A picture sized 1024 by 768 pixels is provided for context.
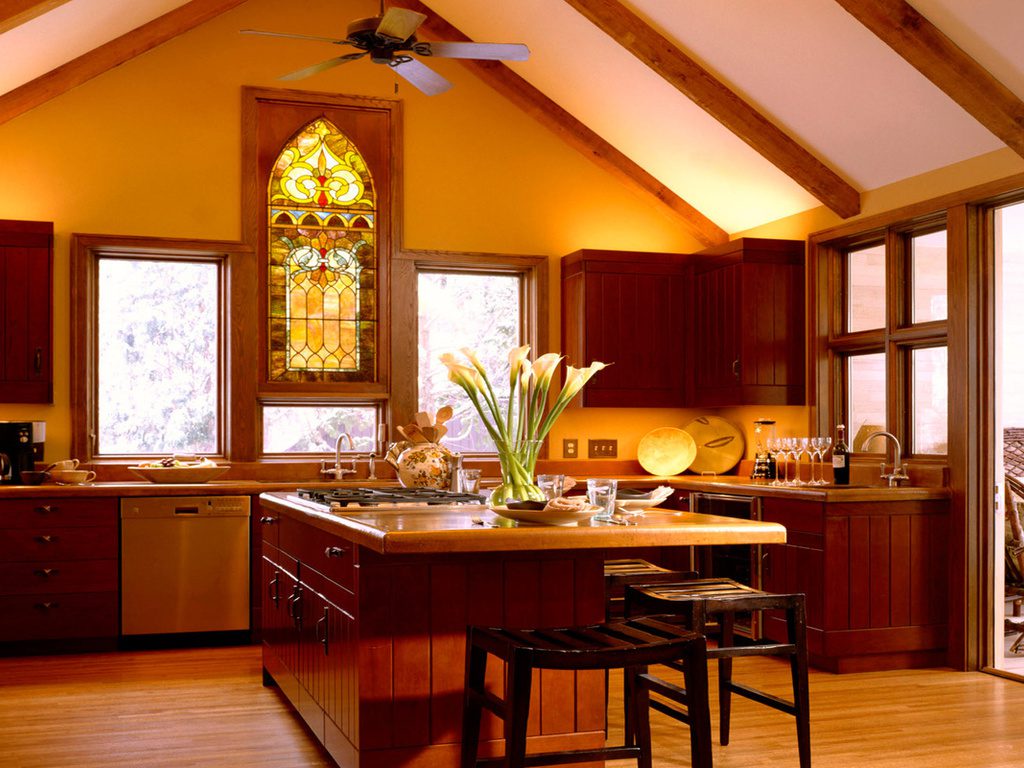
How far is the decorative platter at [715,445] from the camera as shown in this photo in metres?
7.11

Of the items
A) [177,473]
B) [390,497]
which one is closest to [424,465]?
[390,497]

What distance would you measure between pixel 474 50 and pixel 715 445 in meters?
3.54

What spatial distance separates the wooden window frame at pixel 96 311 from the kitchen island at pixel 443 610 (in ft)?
10.0

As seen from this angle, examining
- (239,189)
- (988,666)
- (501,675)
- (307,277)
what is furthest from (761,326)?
(501,675)

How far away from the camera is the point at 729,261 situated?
664 centimetres

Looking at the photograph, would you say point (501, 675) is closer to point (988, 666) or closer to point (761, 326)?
point (988, 666)

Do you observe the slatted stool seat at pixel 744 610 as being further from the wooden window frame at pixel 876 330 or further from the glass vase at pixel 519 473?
the wooden window frame at pixel 876 330

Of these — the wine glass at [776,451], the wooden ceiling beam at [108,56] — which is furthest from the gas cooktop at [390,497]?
the wooden ceiling beam at [108,56]

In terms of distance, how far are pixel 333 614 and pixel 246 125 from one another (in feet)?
12.7

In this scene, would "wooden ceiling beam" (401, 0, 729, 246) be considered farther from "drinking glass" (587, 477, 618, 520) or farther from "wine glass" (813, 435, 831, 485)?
"drinking glass" (587, 477, 618, 520)

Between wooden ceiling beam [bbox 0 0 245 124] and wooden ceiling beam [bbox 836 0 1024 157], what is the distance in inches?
142

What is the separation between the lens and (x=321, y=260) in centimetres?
681

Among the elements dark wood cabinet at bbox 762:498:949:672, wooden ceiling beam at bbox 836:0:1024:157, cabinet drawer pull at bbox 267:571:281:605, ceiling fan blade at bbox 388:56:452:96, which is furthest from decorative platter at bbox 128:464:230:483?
wooden ceiling beam at bbox 836:0:1024:157

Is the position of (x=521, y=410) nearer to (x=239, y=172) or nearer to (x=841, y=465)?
(x=841, y=465)
